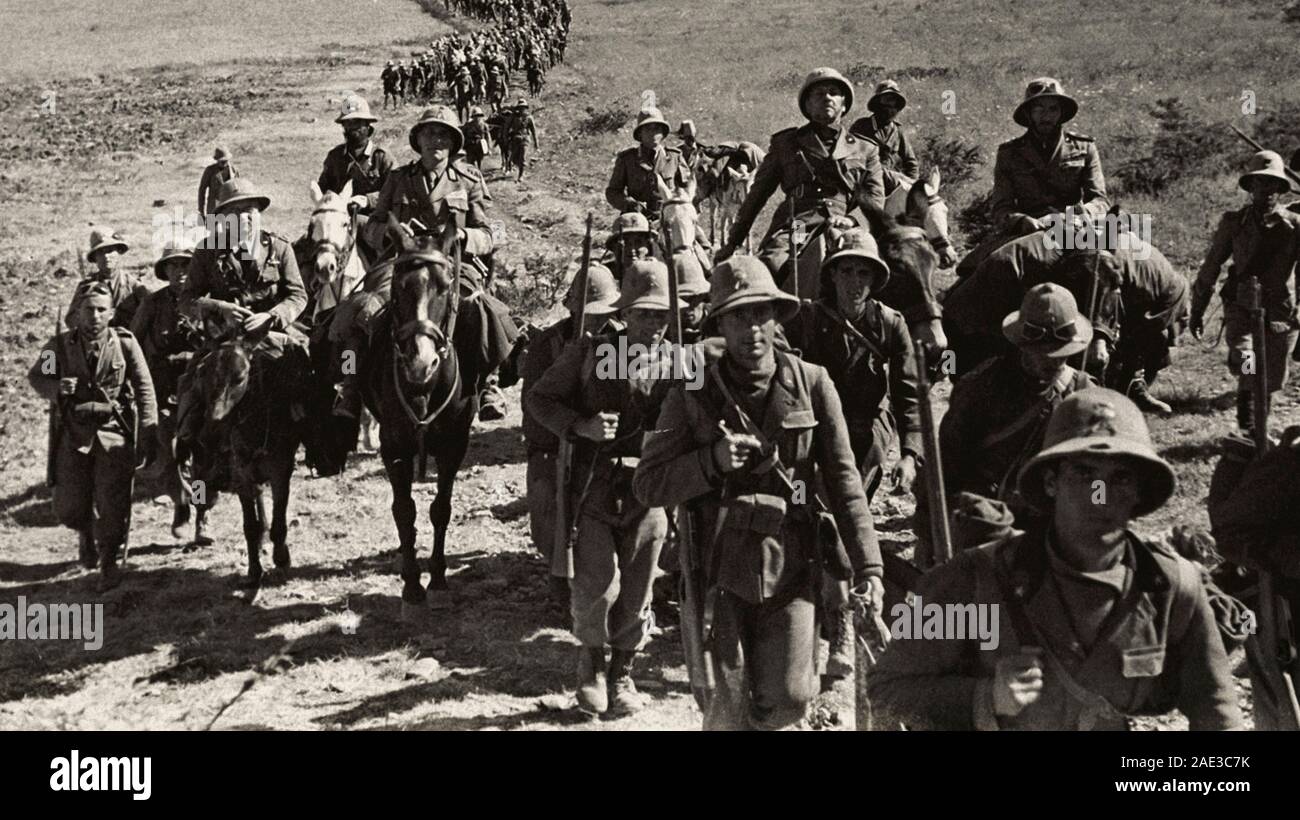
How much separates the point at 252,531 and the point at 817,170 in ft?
15.3

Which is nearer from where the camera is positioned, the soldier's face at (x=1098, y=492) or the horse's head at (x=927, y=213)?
the soldier's face at (x=1098, y=492)

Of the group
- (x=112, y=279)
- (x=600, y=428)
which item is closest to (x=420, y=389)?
(x=600, y=428)

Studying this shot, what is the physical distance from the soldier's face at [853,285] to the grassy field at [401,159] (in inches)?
92.6

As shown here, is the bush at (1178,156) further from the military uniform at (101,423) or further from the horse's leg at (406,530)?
the military uniform at (101,423)

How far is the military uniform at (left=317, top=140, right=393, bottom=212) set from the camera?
12625mm

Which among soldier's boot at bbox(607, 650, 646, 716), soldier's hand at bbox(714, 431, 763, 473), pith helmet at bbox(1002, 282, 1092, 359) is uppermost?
pith helmet at bbox(1002, 282, 1092, 359)

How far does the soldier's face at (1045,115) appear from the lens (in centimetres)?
899

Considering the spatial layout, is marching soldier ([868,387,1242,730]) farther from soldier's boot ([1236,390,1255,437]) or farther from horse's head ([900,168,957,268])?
soldier's boot ([1236,390,1255,437])

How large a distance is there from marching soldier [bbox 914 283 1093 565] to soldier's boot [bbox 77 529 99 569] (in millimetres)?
6651

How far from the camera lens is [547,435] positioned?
7.29m

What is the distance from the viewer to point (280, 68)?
46875 millimetres

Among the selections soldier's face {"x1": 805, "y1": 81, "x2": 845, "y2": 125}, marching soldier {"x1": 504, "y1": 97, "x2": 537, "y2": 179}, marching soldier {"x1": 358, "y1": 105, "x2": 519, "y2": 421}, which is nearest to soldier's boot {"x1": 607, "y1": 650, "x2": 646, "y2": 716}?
marching soldier {"x1": 358, "y1": 105, "x2": 519, "y2": 421}

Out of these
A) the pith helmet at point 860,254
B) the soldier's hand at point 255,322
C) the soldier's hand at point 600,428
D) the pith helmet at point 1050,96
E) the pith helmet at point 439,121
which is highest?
the pith helmet at point 1050,96

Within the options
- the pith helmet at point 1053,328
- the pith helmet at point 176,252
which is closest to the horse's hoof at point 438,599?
the pith helmet at point 176,252
